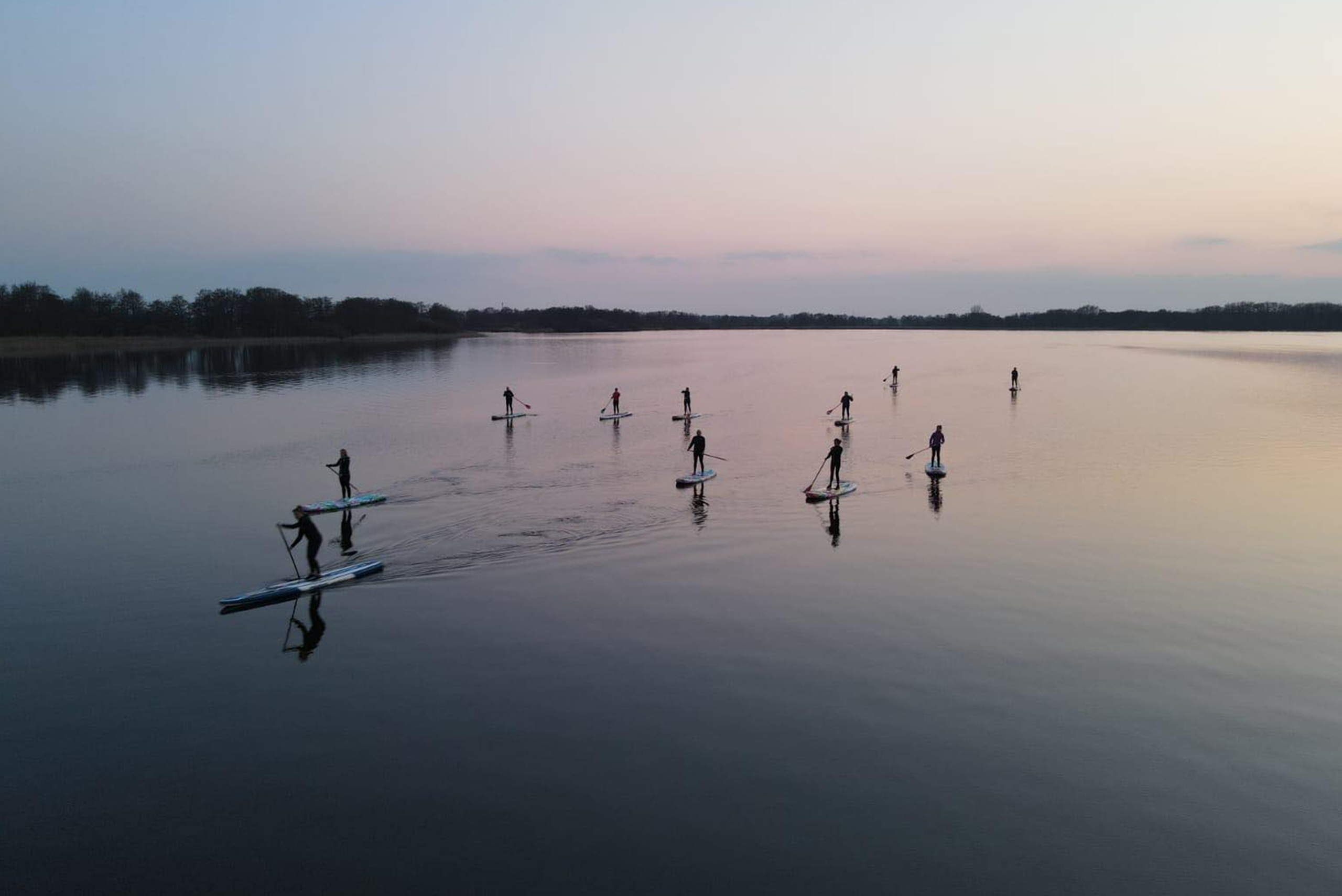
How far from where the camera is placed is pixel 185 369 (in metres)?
Result: 93.1

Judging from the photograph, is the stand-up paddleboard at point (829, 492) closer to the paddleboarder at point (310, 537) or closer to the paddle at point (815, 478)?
the paddle at point (815, 478)

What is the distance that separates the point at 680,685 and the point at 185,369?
97.9m

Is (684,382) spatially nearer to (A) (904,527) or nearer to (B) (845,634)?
(A) (904,527)

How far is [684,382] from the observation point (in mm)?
85125

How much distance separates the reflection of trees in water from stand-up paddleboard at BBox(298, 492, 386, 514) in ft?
155

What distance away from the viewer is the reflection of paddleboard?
30.1m

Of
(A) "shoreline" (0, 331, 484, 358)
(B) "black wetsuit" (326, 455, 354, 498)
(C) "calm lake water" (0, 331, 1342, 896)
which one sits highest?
(A) "shoreline" (0, 331, 484, 358)

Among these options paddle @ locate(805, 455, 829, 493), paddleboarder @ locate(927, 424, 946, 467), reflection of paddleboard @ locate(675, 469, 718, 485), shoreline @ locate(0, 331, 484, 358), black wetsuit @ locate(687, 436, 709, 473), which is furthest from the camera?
shoreline @ locate(0, 331, 484, 358)

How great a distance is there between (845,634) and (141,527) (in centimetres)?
2091

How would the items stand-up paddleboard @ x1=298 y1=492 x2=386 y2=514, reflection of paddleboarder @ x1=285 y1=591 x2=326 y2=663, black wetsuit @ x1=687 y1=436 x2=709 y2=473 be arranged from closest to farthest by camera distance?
reflection of paddleboarder @ x1=285 y1=591 x2=326 y2=663, stand-up paddleboard @ x1=298 y1=492 x2=386 y2=514, black wetsuit @ x1=687 y1=436 x2=709 y2=473

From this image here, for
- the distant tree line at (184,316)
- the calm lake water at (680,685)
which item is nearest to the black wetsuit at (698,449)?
the calm lake water at (680,685)

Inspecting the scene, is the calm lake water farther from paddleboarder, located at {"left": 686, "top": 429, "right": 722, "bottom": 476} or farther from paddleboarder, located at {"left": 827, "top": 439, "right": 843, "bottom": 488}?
paddleboarder, located at {"left": 686, "top": 429, "right": 722, "bottom": 476}

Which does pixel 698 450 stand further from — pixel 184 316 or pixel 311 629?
pixel 184 316

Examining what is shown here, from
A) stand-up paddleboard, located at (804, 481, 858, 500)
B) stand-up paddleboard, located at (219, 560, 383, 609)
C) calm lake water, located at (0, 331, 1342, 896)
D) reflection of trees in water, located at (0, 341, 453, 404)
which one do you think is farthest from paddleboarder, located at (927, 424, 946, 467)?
reflection of trees in water, located at (0, 341, 453, 404)
